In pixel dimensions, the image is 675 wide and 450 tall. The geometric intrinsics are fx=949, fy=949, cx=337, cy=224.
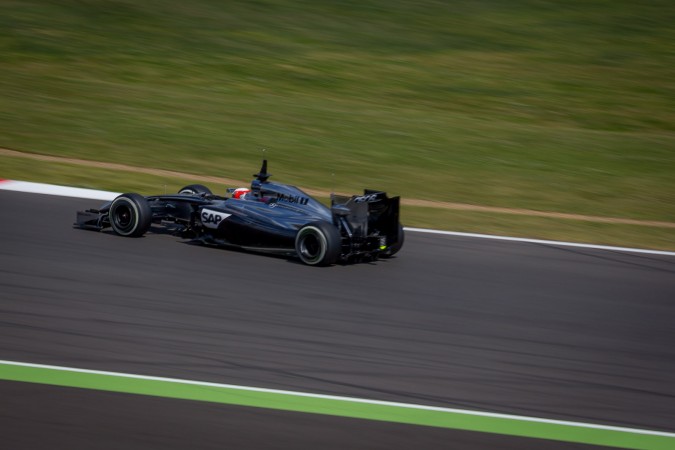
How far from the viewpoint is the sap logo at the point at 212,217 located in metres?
10.7

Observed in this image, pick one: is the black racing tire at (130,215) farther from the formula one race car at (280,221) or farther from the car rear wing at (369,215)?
the car rear wing at (369,215)

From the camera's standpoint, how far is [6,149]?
651 inches

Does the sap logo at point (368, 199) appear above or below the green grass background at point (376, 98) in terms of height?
below

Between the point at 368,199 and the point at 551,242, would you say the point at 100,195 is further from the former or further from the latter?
the point at 551,242

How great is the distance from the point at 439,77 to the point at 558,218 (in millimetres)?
10441

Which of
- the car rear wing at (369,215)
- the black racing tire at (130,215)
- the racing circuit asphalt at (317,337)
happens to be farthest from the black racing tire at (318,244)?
the black racing tire at (130,215)

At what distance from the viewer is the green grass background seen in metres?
16.6

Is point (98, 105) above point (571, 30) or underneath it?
underneath

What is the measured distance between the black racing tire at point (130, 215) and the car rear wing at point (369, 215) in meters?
2.21

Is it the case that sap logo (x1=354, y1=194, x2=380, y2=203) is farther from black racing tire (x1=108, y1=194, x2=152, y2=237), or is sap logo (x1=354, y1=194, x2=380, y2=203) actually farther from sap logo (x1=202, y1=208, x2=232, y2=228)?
black racing tire (x1=108, y1=194, x2=152, y2=237)

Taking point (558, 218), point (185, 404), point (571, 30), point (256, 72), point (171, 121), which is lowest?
point (185, 404)

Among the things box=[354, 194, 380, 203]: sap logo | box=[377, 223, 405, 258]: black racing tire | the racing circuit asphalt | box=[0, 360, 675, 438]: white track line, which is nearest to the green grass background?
box=[377, 223, 405, 258]: black racing tire

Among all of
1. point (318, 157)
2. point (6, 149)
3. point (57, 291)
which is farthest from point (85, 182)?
point (57, 291)

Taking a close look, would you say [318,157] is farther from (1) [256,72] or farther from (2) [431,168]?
(1) [256,72]
